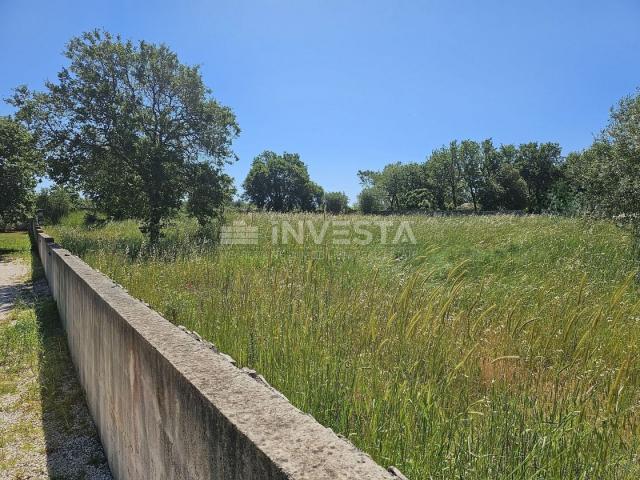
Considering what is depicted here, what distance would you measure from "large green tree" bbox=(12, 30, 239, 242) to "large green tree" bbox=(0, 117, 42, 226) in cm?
755

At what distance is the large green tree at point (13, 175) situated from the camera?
1798cm

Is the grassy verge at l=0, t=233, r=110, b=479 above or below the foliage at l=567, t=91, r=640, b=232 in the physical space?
below

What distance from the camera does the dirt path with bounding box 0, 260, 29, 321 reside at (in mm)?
8281

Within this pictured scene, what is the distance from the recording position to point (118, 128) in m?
12.3

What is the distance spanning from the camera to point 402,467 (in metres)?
1.68

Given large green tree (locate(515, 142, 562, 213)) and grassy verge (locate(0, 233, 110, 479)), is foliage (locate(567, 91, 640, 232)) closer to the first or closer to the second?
grassy verge (locate(0, 233, 110, 479))

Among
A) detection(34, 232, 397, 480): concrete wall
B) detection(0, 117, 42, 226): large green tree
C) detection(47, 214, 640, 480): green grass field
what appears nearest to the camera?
detection(34, 232, 397, 480): concrete wall

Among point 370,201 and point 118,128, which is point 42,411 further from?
point 370,201

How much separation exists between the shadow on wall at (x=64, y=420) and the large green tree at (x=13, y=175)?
632 inches

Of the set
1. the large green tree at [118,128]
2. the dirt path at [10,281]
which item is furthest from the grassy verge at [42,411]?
the large green tree at [118,128]

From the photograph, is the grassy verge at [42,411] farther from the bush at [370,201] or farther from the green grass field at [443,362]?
the bush at [370,201]

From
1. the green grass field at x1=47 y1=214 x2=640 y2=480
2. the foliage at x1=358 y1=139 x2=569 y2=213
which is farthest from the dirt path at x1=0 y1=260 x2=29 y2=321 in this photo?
the foliage at x1=358 y1=139 x2=569 y2=213

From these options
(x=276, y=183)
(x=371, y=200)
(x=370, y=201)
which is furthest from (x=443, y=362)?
(x=276, y=183)

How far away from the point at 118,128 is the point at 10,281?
550 centimetres
